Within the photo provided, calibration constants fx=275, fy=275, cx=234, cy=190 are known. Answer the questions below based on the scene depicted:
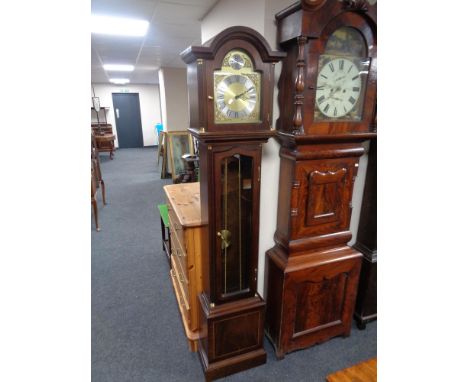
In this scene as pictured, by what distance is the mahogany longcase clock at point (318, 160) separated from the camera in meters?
1.30

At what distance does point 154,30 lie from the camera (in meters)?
2.80

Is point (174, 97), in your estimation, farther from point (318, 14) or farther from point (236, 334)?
point (236, 334)

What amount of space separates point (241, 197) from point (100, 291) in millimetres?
1758

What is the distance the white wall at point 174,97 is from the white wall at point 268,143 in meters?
3.90

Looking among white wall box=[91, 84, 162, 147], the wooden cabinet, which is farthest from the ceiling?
white wall box=[91, 84, 162, 147]

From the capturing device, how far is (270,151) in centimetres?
159

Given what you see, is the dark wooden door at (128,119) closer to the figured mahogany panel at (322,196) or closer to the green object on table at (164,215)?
the green object on table at (164,215)

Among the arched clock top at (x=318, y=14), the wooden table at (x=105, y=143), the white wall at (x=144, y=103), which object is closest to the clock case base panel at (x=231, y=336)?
the arched clock top at (x=318, y=14)

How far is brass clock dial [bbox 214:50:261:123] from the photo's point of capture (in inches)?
47.8

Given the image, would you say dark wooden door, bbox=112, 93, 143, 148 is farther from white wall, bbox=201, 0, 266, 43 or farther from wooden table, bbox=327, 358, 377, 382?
wooden table, bbox=327, 358, 377, 382

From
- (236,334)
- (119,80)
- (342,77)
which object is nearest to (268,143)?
(342,77)

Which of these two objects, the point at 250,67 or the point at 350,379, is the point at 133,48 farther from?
the point at 350,379

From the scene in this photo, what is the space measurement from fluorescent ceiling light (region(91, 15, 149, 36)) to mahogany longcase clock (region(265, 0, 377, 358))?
1768 millimetres
